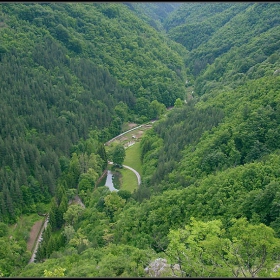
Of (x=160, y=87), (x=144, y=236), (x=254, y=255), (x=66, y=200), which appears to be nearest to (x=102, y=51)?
(x=160, y=87)

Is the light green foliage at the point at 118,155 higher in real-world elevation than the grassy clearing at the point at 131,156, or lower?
higher

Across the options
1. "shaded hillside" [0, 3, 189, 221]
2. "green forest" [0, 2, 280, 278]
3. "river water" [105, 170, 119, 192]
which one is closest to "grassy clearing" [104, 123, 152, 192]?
"green forest" [0, 2, 280, 278]

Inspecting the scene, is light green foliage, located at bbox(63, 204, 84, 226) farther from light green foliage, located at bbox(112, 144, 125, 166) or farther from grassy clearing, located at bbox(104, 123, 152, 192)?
light green foliage, located at bbox(112, 144, 125, 166)

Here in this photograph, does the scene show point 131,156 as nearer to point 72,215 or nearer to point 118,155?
point 118,155

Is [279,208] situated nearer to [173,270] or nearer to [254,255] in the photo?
[254,255]

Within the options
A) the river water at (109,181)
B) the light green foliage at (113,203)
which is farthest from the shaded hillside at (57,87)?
the light green foliage at (113,203)

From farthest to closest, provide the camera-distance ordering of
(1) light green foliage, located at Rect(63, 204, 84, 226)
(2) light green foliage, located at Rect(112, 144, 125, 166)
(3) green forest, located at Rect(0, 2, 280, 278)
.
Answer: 1. (2) light green foliage, located at Rect(112, 144, 125, 166)
2. (1) light green foliage, located at Rect(63, 204, 84, 226)
3. (3) green forest, located at Rect(0, 2, 280, 278)

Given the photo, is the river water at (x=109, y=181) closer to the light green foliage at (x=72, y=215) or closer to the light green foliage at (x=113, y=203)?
the light green foliage at (x=72, y=215)

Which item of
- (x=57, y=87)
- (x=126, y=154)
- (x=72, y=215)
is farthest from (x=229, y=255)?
(x=57, y=87)
